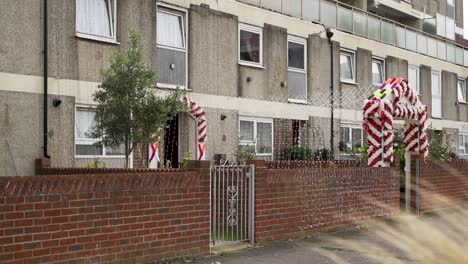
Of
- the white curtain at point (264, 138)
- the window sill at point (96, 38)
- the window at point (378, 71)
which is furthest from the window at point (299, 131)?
the window sill at point (96, 38)

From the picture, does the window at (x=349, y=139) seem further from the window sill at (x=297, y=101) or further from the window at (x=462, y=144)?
the window at (x=462, y=144)

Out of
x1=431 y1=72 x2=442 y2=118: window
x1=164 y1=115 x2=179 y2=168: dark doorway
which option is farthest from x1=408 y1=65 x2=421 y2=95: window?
x1=164 y1=115 x2=179 y2=168: dark doorway

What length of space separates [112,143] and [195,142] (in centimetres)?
640

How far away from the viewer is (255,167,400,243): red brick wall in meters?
10.4

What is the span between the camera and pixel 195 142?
1800cm

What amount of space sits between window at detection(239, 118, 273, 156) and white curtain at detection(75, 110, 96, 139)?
561 cm

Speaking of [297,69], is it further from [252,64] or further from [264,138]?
[264,138]

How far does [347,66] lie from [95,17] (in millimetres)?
12092

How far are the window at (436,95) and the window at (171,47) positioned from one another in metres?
16.4

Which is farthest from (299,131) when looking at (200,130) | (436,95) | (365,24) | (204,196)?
(204,196)

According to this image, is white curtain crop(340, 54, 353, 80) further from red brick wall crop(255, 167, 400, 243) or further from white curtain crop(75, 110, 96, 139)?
white curtain crop(75, 110, 96, 139)

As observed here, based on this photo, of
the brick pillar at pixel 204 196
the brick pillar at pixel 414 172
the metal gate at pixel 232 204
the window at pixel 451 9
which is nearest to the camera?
the brick pillar at pixel 204 196

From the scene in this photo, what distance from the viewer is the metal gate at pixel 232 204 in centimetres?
970

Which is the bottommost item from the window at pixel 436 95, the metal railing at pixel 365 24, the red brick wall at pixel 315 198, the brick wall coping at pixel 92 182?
the red brick wall at pixel 315 198
